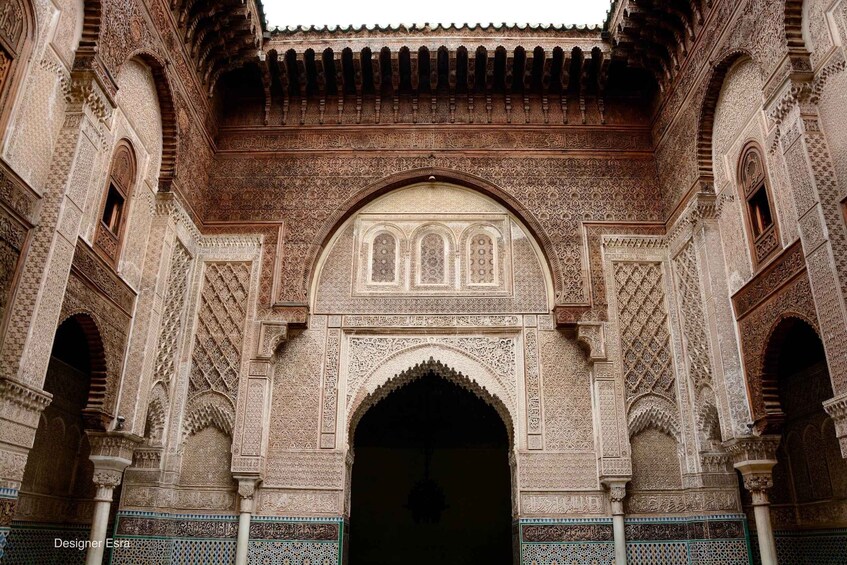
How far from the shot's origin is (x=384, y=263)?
23.6ft

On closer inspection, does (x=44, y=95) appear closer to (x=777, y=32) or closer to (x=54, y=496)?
(x=54, y=496)

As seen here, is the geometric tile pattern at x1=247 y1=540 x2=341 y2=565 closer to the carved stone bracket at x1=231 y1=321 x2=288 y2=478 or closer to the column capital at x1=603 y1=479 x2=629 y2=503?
the carved stone bracket at x1=231 y1=321 x2=288 y2=478

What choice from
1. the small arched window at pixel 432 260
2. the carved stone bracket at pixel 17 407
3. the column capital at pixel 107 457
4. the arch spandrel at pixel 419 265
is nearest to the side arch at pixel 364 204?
the arch spandrel at pixel 419 265

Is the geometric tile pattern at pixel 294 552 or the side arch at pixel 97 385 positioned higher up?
the side arch at pixel 97 385

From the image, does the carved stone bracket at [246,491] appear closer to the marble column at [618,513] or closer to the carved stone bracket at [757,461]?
the marble column at [618,513]

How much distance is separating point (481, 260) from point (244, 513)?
3.49 metres

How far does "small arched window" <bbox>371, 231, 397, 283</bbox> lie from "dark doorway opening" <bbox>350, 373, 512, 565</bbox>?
3.30 metres

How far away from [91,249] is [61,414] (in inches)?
95.3

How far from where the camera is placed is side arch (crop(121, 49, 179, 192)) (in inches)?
241

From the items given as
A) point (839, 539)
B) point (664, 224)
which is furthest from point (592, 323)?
point (839, 539)

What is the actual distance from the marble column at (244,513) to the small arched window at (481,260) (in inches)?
119

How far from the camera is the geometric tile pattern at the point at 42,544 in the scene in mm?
5758

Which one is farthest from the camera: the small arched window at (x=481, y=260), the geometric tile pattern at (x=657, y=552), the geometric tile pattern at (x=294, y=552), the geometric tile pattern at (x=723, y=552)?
the small arched window at (x=481, y=260)

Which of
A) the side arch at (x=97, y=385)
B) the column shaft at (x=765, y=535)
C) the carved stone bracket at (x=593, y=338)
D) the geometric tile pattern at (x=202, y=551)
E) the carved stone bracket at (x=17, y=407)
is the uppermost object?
the carved stone bracket at (x=593, y=338)
